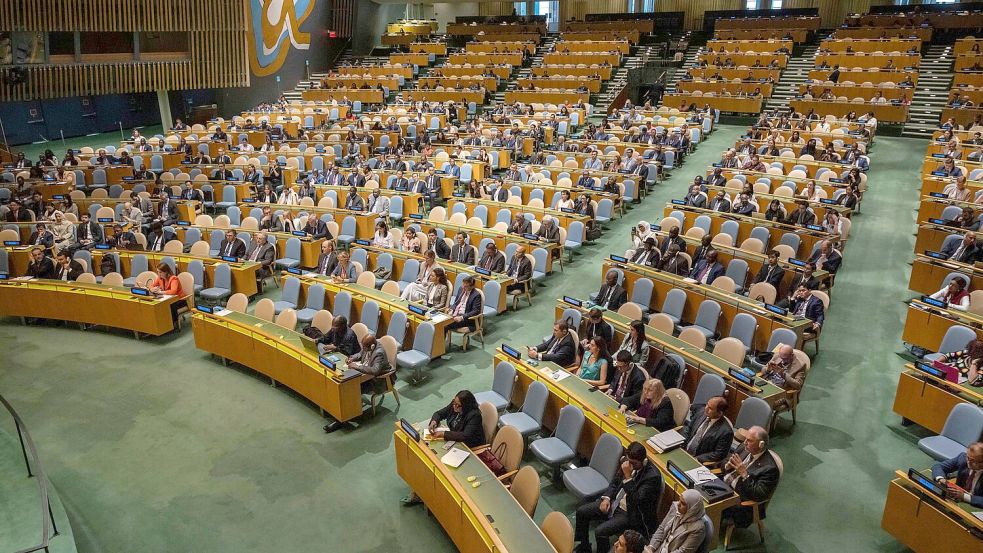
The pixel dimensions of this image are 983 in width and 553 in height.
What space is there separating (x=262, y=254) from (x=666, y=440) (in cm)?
846

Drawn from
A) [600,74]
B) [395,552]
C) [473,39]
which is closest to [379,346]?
[395,552]

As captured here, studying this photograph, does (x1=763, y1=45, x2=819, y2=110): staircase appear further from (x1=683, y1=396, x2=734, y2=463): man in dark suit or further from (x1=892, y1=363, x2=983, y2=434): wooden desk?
(x1=683, y1=396, x2=734, y2=463): man in dark suit

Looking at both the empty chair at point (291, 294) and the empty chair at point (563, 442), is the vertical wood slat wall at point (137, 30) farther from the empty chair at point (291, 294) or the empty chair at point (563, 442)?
the empty chair at point (563, 442)

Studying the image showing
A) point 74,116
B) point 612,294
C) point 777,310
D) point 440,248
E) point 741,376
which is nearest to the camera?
point 741,376

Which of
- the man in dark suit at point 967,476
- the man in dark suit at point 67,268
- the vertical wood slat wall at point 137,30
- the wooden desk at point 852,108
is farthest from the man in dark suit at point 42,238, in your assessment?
the wooden desk at point 852,108

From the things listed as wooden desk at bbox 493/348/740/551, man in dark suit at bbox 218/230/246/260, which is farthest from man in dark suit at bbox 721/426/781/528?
man in dark suit at bbox 218/230/246/260

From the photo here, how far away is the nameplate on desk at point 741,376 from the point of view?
6955 millimetres

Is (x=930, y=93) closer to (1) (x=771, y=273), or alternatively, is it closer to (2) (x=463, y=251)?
(1) (x=771, y=273)

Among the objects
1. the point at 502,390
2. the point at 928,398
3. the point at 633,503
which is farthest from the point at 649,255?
the point at 633,503

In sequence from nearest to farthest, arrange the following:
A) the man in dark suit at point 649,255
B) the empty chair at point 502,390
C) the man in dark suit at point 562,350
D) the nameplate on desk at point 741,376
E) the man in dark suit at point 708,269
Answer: the nameplate on desk at point 741,376 → the empty chair at point 502,390 → the man in dark suit at point 562,350 → the man in dark suit at point 708,269 → the man in dark suit at point 649,255

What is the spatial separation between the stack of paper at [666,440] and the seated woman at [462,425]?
1.62 m

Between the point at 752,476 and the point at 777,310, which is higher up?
the point at 777,310

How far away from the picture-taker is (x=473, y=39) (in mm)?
35250

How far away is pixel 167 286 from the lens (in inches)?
416
